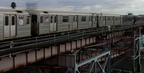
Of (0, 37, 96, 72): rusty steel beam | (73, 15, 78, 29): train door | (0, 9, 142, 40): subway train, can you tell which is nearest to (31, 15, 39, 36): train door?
(0, 9, 142, 40): subway train

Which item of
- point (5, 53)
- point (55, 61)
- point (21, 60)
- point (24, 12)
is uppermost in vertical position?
point (24, 12)

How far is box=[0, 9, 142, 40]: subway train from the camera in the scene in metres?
14.6

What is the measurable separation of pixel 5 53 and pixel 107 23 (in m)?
26.8

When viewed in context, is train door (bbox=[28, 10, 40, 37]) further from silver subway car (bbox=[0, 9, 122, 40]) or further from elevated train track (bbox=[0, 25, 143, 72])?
elevated train track (bbox=[0, 25, 143, 72])

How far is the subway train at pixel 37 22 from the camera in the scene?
48.0 ft

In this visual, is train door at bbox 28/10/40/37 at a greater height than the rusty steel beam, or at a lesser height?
greater

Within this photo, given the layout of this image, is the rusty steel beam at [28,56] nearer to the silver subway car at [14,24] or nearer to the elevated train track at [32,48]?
the elevated train track at [32,48]

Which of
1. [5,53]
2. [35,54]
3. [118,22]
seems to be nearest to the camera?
[5,53]

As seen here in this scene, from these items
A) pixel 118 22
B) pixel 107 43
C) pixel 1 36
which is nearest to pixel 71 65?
pixel 1 36

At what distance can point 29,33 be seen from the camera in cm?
1717

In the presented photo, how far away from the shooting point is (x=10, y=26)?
1488 cm

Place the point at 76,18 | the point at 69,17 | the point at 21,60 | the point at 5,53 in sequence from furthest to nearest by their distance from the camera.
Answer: the point at 76,18
the point at 69,17
the point at 21,60
the point at 5,53

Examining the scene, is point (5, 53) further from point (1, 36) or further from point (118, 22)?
point (118, 22)

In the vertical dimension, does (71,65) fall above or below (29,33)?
below
